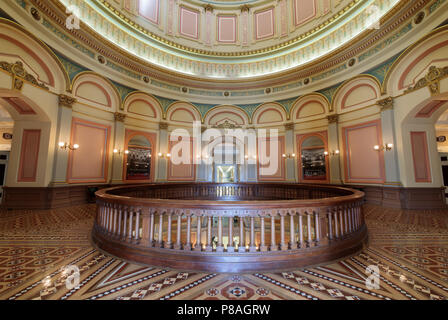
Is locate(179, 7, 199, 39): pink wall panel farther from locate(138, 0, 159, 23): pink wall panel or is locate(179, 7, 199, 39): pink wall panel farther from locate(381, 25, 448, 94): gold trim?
locate(381, 25, 448, 94): gold trim

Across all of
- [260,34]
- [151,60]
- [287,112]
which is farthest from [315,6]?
[151,60]

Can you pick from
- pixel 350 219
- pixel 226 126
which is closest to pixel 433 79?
pixel 350 219

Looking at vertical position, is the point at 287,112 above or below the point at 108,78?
below

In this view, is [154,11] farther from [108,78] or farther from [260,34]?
[260,34]

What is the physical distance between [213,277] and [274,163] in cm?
1063

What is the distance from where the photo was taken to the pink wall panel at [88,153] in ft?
27.7

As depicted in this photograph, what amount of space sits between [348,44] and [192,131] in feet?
32.1

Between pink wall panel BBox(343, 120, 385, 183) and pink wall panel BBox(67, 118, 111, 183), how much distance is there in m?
12.5

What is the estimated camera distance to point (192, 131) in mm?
12984

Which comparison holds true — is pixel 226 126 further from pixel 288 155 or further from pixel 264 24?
pixel 264 24

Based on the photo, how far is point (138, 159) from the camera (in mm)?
11070
